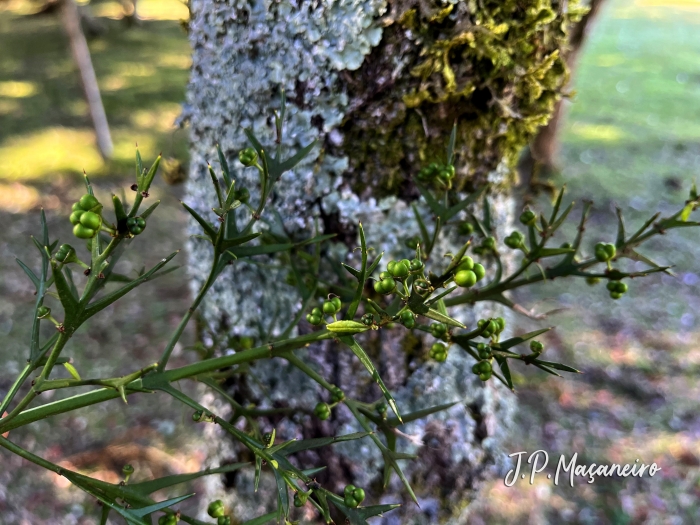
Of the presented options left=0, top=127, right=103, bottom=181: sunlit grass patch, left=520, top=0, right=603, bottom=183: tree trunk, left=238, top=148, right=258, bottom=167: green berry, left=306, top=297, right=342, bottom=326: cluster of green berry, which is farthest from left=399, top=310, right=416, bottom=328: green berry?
left=0, top=127, right=103, bottom=181: sunlit grass patch

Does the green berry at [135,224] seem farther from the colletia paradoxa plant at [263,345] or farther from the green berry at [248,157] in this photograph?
the green berry at [248,157]

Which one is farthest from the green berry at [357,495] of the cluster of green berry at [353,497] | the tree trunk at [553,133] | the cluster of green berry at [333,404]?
the tree trunk at [553,133]

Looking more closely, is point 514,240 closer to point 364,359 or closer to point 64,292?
point 364,359

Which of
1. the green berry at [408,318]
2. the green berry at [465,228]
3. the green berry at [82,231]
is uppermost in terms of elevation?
the green berry at [82,231]

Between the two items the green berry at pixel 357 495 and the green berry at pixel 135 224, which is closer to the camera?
the green berry at pixel 135 224

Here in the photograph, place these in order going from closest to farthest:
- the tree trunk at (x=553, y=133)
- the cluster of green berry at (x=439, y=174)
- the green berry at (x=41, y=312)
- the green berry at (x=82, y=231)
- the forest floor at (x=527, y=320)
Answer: the green berry at (x=82, y=231)
the green berry at (x=41, y=312)
the cluster of green berry at (x=439, y=174)
the forest floor at (x=527, y=320)
the tree trunk at (x=553, y=133)

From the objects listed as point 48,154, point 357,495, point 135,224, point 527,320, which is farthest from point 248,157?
point 48,154
